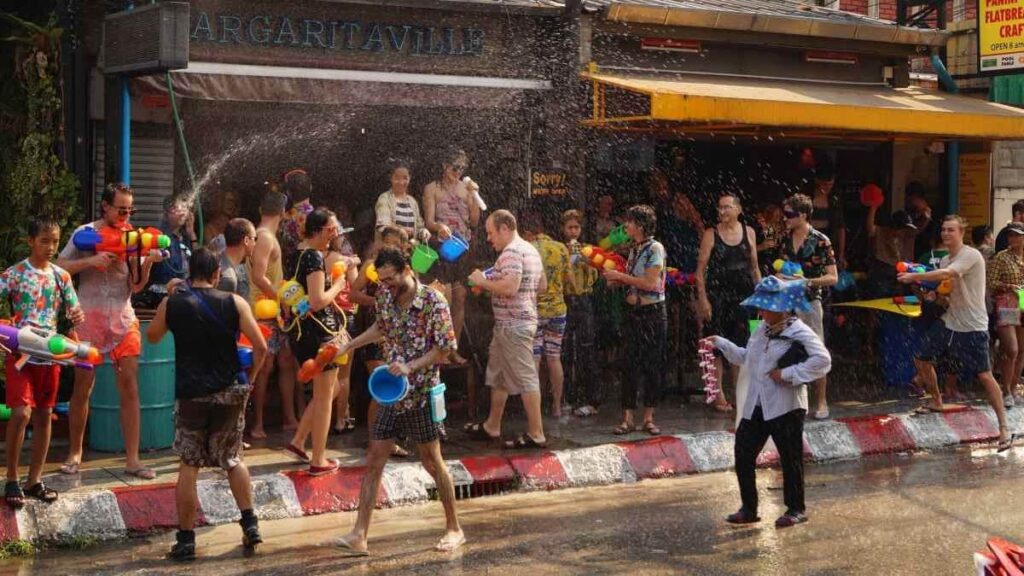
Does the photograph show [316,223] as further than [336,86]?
No

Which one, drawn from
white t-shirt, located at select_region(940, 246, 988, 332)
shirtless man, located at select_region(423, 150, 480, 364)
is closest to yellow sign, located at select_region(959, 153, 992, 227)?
white t-shirt, located at select_region(940, 246, 988, 332)

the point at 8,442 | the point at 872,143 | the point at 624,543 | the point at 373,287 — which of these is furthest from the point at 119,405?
the point at 872,143

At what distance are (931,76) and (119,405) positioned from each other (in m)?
13.0

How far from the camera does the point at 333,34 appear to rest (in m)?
12.5

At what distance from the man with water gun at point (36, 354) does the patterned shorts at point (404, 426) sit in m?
1.80

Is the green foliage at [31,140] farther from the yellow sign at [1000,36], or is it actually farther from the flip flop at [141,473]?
the yellow sign at [1000,36]

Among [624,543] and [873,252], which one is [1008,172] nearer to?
[873,252]

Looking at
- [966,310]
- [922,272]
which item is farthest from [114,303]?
[966,310]

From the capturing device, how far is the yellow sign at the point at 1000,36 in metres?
16.4

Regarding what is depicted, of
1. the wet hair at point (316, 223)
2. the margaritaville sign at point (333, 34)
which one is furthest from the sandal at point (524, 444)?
the margaritaville sign at point (333, 34)

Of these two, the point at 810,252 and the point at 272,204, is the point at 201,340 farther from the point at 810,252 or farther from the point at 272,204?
the point at 810,252

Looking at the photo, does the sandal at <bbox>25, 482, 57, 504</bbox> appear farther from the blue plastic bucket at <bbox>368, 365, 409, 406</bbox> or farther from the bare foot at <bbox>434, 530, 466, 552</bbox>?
the bare foot at <bbox>434, 530, 466, 552</bbox>

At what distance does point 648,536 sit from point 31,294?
4.09 meters

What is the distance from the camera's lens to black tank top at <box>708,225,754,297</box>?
40.7 feet
